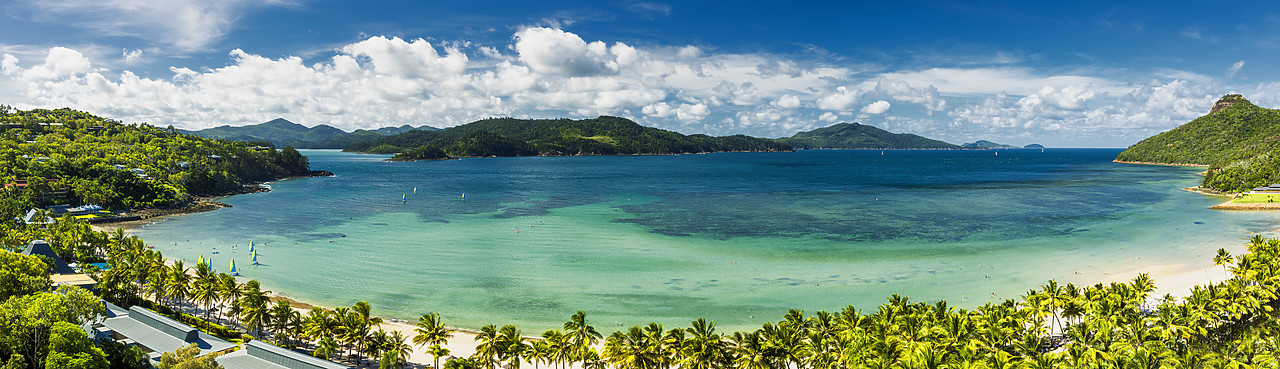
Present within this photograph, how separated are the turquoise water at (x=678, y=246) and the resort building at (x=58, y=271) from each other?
13691mm

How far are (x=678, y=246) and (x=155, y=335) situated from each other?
51927 millimetres

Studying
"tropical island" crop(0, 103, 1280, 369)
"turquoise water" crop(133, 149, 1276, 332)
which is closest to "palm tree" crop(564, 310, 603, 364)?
"tropical island" crop(0, 103, 1280, 369)

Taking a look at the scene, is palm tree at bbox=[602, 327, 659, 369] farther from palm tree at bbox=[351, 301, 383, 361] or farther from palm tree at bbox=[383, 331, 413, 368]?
palm tree at bbox=[351, 301, 383, 361]

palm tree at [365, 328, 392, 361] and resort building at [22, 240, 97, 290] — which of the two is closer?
palm tree at [365, 328, 392, 361]

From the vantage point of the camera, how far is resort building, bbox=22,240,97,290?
142 ft

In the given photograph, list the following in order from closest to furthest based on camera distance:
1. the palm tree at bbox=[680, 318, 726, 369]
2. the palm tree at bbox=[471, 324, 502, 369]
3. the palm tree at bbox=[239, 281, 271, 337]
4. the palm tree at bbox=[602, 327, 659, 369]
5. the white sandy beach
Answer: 1. the palm tree at bbox=[680, 318, 726, 369]
2. the palm tree at bbox=[602, 327, 659, 369]
3. the palm tree at bbox=[471, 324, 502, 369]
4. the palm tree at bbox=[239, 281, 271, 337]
5. the white sandy beach

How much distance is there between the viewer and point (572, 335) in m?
32.2

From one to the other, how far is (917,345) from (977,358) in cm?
290

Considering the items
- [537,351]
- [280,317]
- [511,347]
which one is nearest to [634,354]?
[537,351]

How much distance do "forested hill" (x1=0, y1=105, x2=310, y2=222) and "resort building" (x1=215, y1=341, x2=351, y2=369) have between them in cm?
7013

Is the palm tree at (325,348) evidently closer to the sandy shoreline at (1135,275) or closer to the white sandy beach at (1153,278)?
the sandy shoreline at (1135,275)

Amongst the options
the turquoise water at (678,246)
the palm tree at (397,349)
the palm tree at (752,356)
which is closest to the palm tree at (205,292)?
the turquoise water at (678,246)

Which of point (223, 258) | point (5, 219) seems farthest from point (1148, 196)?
point (5, 219)

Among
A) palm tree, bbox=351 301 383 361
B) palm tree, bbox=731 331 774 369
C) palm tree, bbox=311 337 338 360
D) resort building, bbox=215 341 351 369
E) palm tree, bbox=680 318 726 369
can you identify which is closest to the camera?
palm tree, bbox=731 331 774 369
